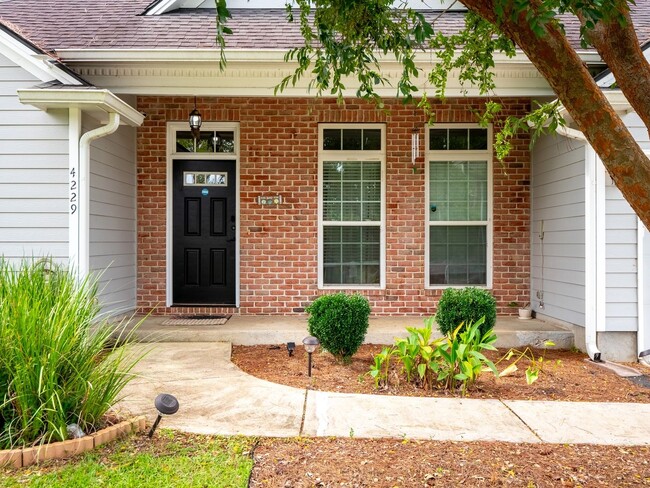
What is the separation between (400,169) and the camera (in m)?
6.91

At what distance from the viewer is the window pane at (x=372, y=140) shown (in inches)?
274

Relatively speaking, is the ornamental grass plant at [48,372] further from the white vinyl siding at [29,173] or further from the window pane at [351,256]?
the window pane at [351,256]

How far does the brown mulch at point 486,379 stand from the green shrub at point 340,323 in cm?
20

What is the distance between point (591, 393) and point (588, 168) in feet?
7.69

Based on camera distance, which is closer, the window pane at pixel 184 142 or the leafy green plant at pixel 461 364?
the leafy green plant at pixel 461 364

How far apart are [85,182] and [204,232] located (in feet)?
6.13

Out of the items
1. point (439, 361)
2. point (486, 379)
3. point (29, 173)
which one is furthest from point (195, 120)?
point (486, 379)

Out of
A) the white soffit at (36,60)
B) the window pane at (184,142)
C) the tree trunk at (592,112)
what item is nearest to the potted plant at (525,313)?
the tree trunk at (592,112)

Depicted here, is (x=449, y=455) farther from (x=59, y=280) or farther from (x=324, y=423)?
(x=59, y=280)

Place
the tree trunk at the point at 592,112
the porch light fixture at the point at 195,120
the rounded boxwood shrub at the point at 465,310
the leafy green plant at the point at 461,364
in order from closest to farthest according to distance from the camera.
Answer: the tree trunk at the point at 592,112
the leafy green plant at the point at 461,364
the rounded boxwood shrub at the point at 465,310
the porch light fixture at the point at 195,120

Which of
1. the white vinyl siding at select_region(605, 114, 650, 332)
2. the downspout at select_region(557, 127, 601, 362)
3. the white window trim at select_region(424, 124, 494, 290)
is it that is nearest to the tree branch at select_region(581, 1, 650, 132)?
the downspout at select_region(557, 127, 601, 362)

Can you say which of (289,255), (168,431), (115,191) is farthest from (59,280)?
(289,255)

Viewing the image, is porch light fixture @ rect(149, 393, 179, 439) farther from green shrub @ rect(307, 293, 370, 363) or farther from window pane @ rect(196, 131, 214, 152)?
window pane @ rect(196, 131, 214, 152)

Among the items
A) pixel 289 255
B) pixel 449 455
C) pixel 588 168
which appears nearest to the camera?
pixel 449 455
